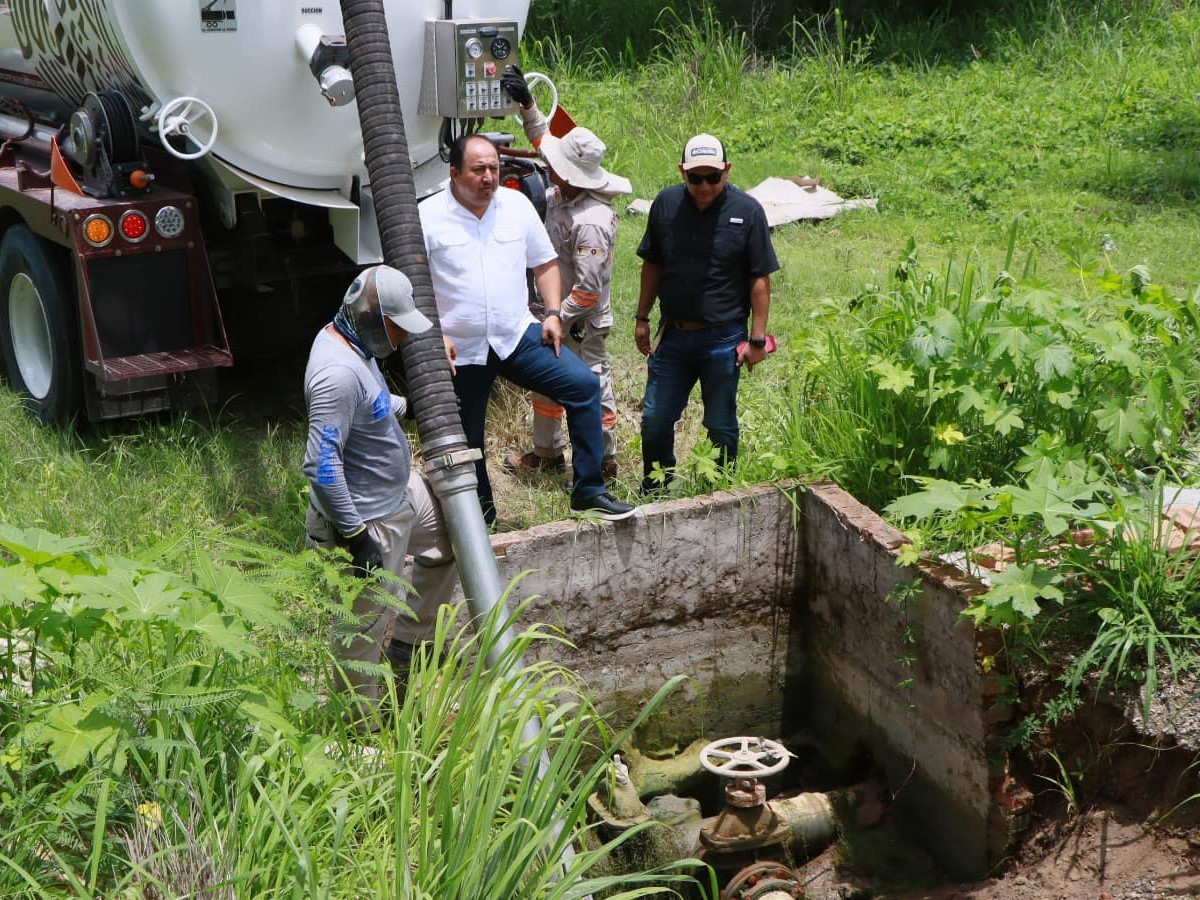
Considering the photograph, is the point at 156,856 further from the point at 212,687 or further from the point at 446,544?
the point at 446,544

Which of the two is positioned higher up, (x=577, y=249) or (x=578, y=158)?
(x=578, y=158)

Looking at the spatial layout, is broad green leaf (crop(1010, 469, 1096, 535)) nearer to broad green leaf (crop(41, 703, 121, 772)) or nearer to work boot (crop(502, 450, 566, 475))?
work boot (crop(502, 450, 566, 475))

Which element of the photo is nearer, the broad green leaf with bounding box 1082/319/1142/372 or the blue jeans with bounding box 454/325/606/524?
the broad green leaf with bounding box 1082/319/1142/372

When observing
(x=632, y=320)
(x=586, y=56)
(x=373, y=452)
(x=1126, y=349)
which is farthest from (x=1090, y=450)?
(x=586, y=56)

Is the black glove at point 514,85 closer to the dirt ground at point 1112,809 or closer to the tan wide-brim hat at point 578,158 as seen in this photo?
the tan wide-brim hat at point 578,158

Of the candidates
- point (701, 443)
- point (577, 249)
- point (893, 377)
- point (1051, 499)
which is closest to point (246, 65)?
point (577, 249)

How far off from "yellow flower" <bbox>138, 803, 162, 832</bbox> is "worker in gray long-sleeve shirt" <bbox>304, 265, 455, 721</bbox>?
3.54 ft

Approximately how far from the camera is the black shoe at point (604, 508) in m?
4.81

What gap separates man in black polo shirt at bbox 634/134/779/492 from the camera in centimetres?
504

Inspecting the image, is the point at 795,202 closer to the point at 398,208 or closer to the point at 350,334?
the point at 398,208

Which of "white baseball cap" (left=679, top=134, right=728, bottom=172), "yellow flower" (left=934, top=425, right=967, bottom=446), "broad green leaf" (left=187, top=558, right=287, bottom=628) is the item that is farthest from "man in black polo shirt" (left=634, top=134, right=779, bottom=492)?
"broad green leaf" (left=187, top=558, right=287, bottom=628)

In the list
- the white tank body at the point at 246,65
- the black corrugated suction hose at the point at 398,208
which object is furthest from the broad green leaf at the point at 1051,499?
the white tank body at the point at 246,65

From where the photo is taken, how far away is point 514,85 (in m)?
5.68

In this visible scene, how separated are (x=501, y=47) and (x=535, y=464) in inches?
73.5
